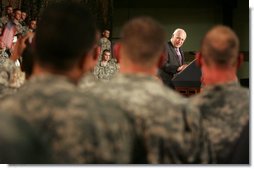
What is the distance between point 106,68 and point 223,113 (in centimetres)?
695

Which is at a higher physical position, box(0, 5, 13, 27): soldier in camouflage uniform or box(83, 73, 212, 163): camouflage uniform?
box(0, 5, 13, 27): soldier in camouflage uniform

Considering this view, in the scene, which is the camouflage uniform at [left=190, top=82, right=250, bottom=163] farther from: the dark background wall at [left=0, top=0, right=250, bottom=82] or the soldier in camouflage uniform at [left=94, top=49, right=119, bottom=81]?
the dark background wall at [left=0, top=0, right=250, bottom=82]

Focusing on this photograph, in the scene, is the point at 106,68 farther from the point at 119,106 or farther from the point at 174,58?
the point at 119,106

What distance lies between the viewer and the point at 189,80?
13.9 feet

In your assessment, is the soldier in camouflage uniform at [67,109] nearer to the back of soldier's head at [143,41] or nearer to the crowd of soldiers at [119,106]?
the crowd of soldiers at [119,106]

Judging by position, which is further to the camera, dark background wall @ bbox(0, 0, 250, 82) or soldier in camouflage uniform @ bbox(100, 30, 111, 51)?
dark background wall @ bbox(0, 0, 250, 82)

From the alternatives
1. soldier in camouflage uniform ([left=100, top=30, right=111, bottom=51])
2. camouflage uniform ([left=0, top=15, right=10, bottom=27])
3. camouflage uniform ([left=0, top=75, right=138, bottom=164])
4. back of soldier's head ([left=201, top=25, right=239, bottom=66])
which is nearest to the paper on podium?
back of soldier's head ([left=201, top=25, right=239, bottom=66])

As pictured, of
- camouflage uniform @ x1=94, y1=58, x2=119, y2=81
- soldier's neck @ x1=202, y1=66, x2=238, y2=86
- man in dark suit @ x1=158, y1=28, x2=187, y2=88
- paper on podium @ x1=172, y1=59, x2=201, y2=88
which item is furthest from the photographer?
camouflage uniform @ x1=94, y1=58, x2=119, y2=81

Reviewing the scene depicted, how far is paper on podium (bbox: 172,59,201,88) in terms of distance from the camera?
4.11m

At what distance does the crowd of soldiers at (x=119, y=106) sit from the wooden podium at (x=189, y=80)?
2.41 m

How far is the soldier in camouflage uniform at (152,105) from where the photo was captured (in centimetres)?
134

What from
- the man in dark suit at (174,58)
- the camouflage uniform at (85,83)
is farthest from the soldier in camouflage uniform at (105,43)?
the camouflage uniform at (85,83)

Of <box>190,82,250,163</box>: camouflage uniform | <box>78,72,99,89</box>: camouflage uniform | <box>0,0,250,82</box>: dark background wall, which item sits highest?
<box>0,0,250,82</box>: dark background wall

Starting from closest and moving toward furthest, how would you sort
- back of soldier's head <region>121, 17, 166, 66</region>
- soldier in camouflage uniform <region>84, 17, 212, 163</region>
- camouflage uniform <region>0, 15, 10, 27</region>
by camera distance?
1. soldier in camouflage uniform <region>84, 17, 212, 163</region>
2. back of soldier's head <region>121, 17, 166, 66</region>
3. camouflage uniform <region>0, 15, 10, 27</region>
